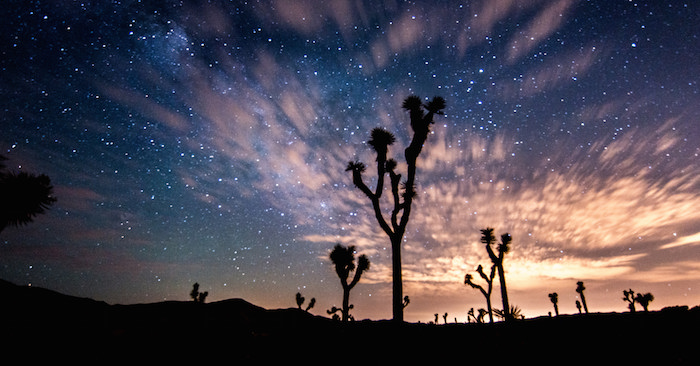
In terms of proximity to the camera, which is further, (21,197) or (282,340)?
(21,197)

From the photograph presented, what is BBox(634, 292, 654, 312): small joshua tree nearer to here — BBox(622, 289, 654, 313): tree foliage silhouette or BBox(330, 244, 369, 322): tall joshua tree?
BBox(622, 289, 654, 313): tree foliage silhouette

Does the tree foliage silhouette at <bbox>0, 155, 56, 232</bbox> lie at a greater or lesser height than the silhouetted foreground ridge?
greater

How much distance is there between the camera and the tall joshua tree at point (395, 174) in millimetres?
12773

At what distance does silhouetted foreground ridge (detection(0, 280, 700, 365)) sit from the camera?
5289mm

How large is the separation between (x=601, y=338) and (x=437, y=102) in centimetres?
1063

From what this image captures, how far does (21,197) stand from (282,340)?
44.6 ft

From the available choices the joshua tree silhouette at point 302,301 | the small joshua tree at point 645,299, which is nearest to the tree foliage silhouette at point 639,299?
the small joshua tree at point 645,299

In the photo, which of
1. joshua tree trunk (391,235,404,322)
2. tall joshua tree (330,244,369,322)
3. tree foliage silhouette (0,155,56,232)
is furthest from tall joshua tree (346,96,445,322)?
tree foliage silhouette (0,155,56,232)

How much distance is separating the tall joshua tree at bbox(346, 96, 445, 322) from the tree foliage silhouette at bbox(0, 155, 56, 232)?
1368 centimetres

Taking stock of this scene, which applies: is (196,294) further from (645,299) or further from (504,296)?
(645,299)

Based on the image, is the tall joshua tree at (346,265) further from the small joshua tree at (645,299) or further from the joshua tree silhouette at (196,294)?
the small joshua tree at (645,299)

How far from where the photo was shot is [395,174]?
1523cm

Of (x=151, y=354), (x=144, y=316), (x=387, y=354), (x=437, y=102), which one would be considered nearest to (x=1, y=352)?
(x=151, y=354)

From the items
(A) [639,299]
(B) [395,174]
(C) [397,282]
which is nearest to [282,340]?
(C) [397,282]
